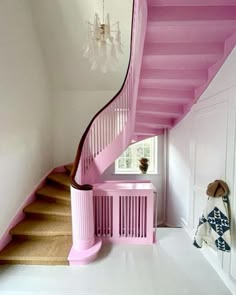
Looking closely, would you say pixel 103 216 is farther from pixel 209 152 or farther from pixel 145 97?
pixel 145 97

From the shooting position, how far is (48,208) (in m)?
3.39

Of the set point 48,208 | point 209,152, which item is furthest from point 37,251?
point 209,152

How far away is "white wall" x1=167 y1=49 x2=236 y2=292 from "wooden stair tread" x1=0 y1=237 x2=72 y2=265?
1849 mm

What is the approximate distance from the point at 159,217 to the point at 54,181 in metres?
2.82

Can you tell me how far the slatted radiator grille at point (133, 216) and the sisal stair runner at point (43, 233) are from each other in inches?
31.2

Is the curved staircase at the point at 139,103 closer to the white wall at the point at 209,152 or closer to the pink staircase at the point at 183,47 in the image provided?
the pink staircase at the point at 183,47

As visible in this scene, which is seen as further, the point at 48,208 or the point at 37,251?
the point at 48,208

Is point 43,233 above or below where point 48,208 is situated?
below

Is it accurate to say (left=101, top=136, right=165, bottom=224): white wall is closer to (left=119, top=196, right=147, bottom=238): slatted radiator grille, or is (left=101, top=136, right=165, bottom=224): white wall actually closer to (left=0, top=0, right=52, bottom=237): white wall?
(left=0, top=0, right=52, bottom=237): white wall

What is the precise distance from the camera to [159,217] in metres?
5.23

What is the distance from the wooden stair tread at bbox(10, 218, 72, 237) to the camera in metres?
2.88

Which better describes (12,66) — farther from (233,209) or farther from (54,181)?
(233,209)

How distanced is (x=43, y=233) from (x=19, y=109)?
1.90 metres

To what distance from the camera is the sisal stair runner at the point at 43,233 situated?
250cm
